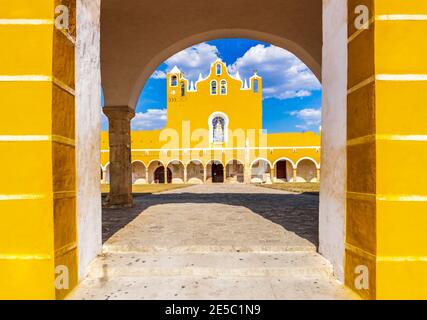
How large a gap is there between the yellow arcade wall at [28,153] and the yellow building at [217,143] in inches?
921

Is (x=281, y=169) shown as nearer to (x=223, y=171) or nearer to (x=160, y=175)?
(x=223, y=171)

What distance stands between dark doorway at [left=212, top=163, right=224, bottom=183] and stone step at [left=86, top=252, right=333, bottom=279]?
82.6 feet

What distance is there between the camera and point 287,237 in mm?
3225

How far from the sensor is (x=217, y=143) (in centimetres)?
2709

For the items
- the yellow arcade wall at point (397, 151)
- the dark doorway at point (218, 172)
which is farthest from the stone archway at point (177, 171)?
the yellow arcade wall at point (397, 151)

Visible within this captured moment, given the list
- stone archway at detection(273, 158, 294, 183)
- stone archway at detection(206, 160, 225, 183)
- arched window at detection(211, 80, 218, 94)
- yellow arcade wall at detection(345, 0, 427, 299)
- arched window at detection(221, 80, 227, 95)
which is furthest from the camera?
arched window at detection(211, 80, 218, 94)

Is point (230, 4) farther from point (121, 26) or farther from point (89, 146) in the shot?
point (89, 146)

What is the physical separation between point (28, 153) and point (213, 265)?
5.88 ft

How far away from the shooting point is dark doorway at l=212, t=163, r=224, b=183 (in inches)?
1099

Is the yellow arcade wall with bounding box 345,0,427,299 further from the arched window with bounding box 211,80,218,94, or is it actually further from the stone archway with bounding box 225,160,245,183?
the arched window with bounding box 211,80,218,94

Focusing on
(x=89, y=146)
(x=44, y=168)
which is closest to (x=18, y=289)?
(x=44, y=168)

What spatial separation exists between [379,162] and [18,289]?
2.80m

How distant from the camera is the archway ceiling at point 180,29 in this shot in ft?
17.0

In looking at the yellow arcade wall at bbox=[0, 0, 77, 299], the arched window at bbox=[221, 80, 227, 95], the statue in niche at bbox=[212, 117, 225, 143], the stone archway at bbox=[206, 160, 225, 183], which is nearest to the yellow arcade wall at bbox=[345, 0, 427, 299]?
the yellow arcade wall at bbox=[0, 0, 77, 299]
